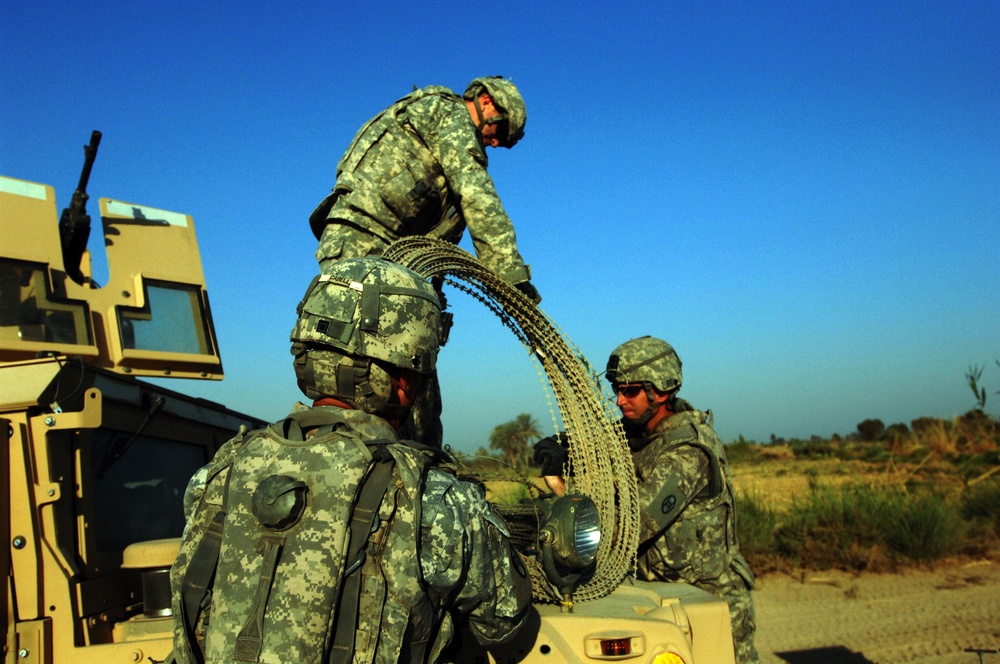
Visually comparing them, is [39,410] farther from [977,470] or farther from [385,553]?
[977,470]

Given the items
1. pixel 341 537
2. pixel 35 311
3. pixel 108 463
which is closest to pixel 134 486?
pixel 108 463

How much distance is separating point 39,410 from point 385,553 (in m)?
1.80

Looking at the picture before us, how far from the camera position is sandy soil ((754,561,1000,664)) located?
8.05m

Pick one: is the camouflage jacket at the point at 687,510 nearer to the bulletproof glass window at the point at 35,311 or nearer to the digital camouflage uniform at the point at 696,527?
the digital camouflage uniform at the point at 696,527

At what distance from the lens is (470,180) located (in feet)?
13.9

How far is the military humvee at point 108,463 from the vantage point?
10.5ft

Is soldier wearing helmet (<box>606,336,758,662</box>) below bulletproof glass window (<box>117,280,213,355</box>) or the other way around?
below

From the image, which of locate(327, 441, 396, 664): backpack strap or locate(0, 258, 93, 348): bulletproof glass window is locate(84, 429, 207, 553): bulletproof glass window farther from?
locate(327, 441, 396, 664): backpack strap

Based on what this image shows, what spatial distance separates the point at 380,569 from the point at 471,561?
0.29 metres

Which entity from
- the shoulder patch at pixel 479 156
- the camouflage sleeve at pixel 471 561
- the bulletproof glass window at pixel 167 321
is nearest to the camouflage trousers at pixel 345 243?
the shoulder patch at pixel 479 156

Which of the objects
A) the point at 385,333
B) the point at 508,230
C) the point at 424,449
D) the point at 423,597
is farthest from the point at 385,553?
the point at 508,230

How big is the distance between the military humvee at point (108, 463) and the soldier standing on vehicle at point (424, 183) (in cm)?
110

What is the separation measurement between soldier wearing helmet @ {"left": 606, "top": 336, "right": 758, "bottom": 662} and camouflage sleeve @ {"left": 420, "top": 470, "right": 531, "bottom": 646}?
1.62 m

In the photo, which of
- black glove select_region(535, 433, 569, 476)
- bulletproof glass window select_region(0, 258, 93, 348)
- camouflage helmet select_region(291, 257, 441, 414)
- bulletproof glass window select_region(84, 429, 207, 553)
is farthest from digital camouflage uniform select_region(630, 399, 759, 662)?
bulletproof glass window select_region(0, 258, 93, 348)
